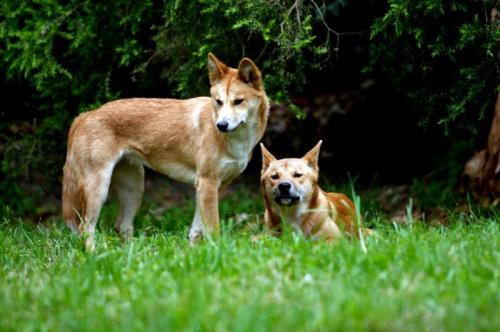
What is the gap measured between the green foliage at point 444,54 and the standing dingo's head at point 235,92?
1454 millimetres

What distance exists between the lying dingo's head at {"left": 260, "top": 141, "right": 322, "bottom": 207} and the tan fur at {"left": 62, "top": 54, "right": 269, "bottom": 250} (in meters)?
→ 0.63

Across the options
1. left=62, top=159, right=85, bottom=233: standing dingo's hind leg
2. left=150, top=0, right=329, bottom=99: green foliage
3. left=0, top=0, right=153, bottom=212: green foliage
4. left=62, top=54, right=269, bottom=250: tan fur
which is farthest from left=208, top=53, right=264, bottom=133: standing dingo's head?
left=0, top=0, right=153, bottom=212: green foliage

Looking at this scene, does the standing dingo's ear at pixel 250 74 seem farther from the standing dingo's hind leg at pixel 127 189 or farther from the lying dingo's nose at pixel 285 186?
the standing dingo's hind leg at pixel 127 189

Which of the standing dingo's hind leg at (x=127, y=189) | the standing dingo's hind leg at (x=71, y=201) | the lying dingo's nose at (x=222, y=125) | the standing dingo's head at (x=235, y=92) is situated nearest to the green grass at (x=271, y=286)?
the lying dingo's nose at (x=222, y=125)

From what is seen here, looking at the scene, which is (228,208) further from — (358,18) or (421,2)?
(421,2)

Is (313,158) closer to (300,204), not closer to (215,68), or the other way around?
(300,204)

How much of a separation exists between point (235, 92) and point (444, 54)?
238 centimetres

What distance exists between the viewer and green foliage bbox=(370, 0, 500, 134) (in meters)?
7.43

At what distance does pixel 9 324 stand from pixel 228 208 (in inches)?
260

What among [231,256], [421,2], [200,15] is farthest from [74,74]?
[231,256]

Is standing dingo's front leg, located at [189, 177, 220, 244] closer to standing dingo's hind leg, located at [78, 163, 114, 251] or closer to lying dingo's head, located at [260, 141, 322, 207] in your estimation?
lying dingo's head, located at [260, 141, 322, 207]

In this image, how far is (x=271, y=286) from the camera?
14.3ft

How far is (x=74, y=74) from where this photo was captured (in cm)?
983

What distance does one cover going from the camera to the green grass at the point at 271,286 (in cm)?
375
